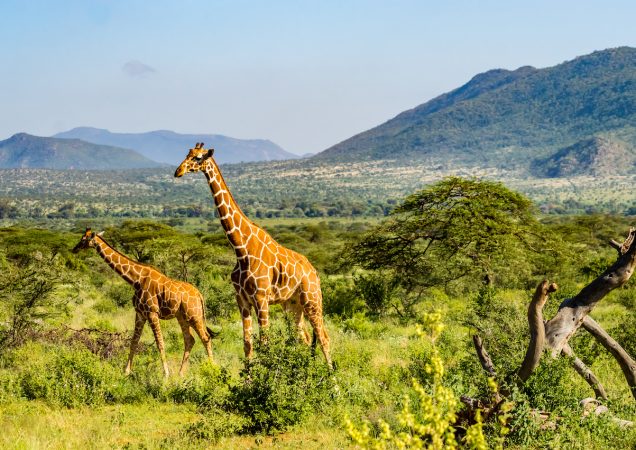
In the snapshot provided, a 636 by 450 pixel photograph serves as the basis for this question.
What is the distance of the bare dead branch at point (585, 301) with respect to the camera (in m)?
7.15

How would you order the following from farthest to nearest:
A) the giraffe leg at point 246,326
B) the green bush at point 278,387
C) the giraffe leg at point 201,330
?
the giraffe leg at point 201,330 < the giraffe leg at point 246,326 < the green bush at point 278,387

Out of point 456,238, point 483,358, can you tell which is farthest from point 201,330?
point 456,238

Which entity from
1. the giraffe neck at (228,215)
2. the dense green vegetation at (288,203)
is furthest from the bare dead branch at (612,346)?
the dense green vegetation at (288,203)

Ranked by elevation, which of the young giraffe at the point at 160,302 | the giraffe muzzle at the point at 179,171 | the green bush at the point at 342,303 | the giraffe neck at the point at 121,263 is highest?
the giraffe muzzle at the point at 179,171

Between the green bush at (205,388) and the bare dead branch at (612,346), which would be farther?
the green bush at (205,388)

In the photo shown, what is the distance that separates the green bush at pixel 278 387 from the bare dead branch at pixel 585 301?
3.05 metres

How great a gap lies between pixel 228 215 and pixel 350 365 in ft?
10.9

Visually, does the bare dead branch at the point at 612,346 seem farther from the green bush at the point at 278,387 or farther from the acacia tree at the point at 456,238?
the acacia tree at the point at 456,238

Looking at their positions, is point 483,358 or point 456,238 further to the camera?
point 456,238

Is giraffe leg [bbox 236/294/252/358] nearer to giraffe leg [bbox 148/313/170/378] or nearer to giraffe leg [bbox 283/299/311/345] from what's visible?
giraffe leg [bbox 283/299/311/345]

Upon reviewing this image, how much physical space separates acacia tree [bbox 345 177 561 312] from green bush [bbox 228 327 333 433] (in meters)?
10.0

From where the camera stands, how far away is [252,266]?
10117 millimetres

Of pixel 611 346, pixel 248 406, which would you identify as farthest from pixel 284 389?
pixel 611 346

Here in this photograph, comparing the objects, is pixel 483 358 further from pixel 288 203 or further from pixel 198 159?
pixel 288 203
